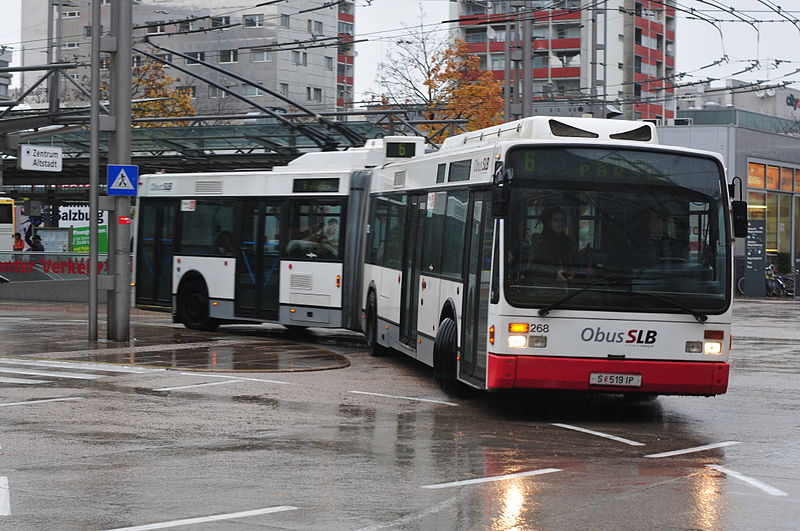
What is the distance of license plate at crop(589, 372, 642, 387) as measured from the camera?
13.1m

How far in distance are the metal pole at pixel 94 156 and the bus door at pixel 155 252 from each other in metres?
3.52

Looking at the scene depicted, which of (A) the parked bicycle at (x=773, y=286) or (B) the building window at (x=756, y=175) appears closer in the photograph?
(A) the parked bicycle at (x=773, y=286)

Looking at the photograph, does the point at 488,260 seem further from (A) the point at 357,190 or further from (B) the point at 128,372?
(A) the point at 357,190

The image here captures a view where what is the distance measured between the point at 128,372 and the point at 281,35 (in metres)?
87.6

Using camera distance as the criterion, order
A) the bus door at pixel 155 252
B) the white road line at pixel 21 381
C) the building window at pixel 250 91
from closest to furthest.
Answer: the white road line at pixel 21 381 → the bus door at pixel 155 252 → the building window at pixel 250 91

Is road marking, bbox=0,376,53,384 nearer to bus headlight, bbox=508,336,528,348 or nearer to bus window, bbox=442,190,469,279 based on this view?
bus window, bbox=442,190,469,279

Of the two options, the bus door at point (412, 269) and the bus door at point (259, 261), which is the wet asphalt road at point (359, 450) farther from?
the bus door at point (259, 261)

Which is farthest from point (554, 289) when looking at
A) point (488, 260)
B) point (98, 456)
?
point (98, 456)

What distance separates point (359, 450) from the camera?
10938mm

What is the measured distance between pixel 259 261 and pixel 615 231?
440 inches

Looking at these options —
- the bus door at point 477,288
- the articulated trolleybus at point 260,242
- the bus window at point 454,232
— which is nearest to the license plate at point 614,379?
the bus door at point 477,288

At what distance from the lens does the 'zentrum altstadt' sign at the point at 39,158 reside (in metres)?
33.3

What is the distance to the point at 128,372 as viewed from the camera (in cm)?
1714

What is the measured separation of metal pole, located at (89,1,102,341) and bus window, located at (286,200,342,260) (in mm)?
3345
